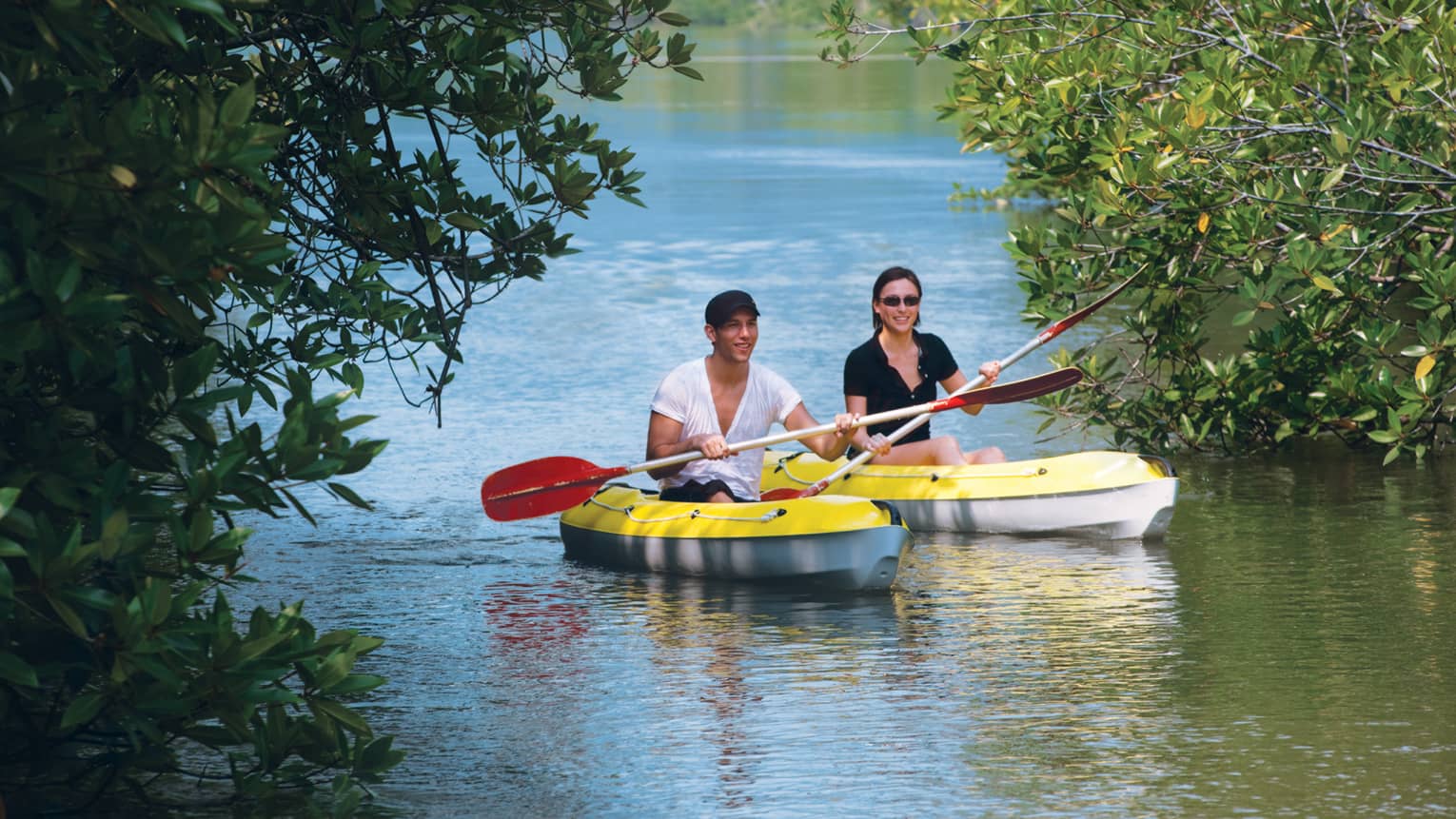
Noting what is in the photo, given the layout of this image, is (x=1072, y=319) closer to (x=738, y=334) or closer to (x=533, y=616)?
(x=738, y=334)

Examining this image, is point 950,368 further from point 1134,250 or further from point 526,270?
point 526,270

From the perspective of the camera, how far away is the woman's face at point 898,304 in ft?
32.4

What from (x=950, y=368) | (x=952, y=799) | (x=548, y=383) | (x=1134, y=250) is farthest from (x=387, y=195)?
(x=548, y=383)

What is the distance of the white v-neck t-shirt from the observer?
361 inches

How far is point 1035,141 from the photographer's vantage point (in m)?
11.5

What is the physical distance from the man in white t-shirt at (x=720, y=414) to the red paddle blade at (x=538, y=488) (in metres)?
0.44

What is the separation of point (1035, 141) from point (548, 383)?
4.49 m

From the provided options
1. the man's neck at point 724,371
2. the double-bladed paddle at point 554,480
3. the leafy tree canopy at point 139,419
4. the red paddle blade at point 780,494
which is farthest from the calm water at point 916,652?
the man's neck at point 724,371

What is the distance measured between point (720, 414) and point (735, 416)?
66mm

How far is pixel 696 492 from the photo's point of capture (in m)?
9.31

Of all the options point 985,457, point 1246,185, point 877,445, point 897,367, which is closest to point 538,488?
point 877,445

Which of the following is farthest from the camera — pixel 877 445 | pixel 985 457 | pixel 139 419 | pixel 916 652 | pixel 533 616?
pixel 985 457

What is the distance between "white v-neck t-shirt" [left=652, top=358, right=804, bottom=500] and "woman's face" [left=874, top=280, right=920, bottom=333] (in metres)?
0.82

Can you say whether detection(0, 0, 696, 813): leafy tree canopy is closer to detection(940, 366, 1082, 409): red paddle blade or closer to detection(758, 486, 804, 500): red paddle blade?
detection(758, 486, 804, 500): red paddle blade
